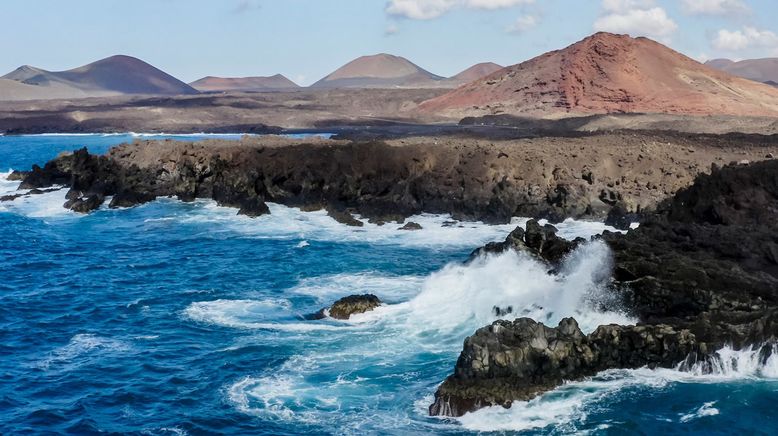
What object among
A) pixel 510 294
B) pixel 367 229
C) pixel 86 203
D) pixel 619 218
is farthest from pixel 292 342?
pixel 86 203

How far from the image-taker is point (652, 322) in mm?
18375

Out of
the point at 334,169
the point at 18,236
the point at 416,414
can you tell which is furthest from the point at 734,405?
the point at 18,236

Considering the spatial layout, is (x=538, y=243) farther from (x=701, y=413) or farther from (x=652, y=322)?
(x=701, y=413)

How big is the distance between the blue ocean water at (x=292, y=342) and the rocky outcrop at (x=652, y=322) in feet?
1.27

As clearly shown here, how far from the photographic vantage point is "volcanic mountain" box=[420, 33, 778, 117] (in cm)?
8512

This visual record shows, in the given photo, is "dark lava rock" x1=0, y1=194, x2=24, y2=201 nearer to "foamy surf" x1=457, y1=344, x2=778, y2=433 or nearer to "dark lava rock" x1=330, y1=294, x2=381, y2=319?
"dark lava rock" x1=330, y1=294, x2=381, y2=319

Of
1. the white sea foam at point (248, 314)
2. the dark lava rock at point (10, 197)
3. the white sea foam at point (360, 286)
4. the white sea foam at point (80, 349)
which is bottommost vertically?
the white sea foam at point (80, 349)

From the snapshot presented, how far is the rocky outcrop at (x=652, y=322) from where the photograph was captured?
1602 centimetres

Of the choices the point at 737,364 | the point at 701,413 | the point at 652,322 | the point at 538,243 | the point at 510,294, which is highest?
the point at 538,243

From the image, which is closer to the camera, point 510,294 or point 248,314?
point 510,294

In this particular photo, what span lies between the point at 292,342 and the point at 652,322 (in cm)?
843

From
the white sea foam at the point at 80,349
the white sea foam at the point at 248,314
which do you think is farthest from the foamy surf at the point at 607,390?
the white sea foam at the point at 80,349

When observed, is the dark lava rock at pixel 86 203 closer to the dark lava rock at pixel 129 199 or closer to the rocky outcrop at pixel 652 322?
the dark lava rock at pixel 129 199

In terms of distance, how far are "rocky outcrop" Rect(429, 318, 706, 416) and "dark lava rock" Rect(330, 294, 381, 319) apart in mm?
6804
